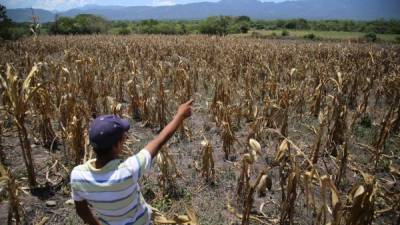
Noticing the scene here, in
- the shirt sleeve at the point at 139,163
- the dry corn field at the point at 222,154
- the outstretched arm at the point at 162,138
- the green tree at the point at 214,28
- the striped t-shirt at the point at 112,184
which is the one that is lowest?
the dry corn field at the point at 222,154

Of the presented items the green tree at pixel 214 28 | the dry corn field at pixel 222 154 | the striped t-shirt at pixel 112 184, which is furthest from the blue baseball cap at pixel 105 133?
the green tree at pixel 214 28

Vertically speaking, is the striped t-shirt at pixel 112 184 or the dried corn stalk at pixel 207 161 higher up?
the striped t-shirt at pixel 112 184

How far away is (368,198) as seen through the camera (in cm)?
247

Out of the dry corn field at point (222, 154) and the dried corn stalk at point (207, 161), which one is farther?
the dried corn stalk at point (207, 161)

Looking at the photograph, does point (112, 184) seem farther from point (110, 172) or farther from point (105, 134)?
point (105, 134)

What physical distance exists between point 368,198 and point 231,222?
1553 mm

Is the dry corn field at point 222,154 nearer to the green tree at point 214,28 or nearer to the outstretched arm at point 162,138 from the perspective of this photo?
the outstretched arm at point 162,138

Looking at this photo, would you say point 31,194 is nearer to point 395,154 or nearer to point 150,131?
point 150,131

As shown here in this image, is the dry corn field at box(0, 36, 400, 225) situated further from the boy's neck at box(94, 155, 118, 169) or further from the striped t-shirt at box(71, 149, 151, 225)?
the boy's neck at box(94, 155, 118, 169)

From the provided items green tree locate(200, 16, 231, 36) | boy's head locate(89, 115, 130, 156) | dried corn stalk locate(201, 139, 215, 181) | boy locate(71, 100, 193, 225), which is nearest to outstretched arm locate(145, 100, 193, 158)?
boy locate(71, 100, 193, 225)

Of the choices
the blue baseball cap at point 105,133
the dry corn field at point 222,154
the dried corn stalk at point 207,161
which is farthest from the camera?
the dried corn stalk at point 207,161

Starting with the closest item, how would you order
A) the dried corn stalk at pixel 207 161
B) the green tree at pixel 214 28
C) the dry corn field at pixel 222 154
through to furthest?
1. the dry corn field at pixel 222 154
2. the dried corn stalk at pixel 207 161
3. the green tree at pixel 214 28

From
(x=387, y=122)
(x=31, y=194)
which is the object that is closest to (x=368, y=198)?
(x=387, y=122)

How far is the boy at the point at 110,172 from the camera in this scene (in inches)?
74.2
